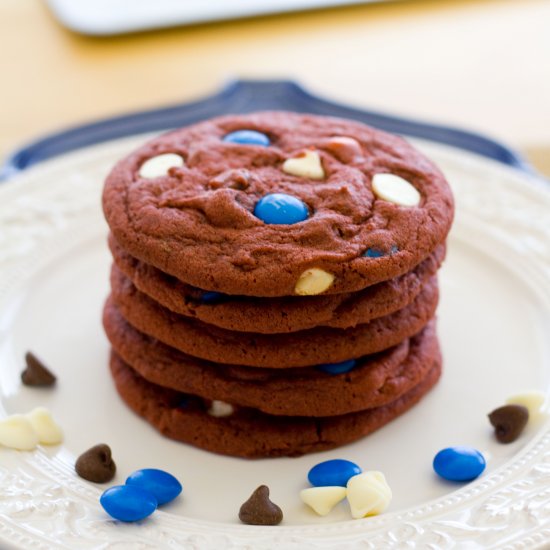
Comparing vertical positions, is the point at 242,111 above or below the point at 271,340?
below

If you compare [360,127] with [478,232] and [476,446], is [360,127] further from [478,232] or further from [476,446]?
[476,446]

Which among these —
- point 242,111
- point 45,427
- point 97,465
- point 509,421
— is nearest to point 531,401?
point 509,421

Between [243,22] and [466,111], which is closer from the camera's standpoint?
[466,111]

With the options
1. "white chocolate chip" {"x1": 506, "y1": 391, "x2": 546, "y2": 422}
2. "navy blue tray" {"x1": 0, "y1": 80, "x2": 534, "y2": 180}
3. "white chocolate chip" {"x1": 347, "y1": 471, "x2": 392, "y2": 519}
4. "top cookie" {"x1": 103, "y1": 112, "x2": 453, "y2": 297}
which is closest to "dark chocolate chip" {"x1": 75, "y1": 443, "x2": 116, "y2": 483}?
"top cookie" {"x1": 103, "y1": 112, "x2": 453, "y2": 297}

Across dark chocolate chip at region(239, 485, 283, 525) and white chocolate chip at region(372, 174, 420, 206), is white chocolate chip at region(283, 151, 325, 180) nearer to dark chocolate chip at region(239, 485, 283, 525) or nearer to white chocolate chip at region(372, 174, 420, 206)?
white chocolate chip at region(372, 174, 420, 206)

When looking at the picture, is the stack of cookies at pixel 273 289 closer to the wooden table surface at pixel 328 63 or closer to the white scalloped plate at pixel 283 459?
the white scalloped plate at pixel 283 459

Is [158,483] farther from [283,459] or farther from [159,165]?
[159,165]

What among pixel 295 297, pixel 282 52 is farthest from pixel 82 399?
pixel 282 52
